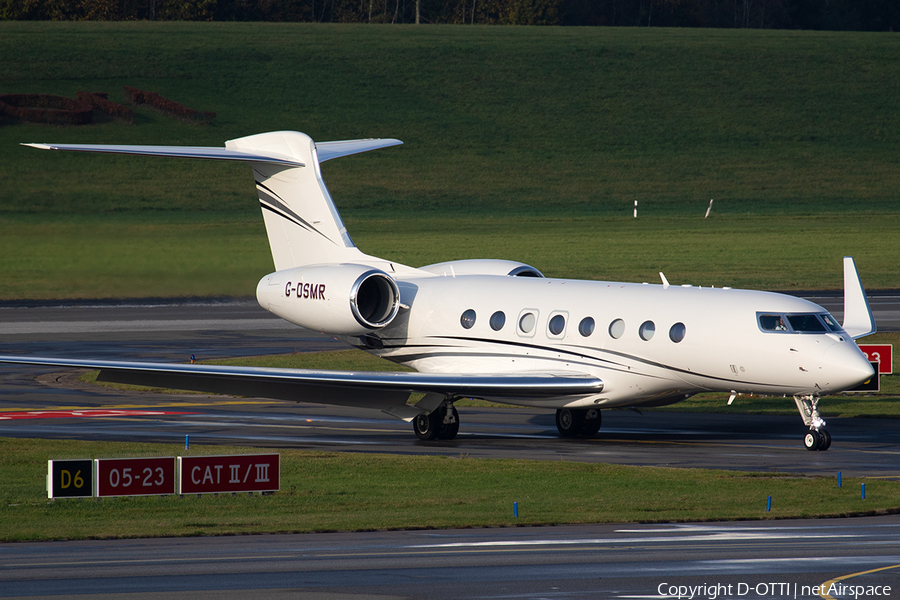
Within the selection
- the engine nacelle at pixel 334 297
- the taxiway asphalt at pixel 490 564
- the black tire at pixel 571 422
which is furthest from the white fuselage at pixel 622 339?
the taxiway asphalt at pixel 490 564

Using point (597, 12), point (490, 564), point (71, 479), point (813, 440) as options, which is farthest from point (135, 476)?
point (597, 12)

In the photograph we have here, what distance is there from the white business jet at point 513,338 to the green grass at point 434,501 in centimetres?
277

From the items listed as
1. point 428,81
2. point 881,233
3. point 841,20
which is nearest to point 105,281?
point 881,233

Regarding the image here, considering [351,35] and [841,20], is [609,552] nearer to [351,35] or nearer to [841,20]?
[351,35]

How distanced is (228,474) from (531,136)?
276ft

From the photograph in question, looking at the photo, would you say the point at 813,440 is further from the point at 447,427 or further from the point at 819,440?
the point at 447,427

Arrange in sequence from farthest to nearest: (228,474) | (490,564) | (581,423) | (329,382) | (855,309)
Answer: (581,423)
(855,309)
(329,382)
(228,474)
(490,564)

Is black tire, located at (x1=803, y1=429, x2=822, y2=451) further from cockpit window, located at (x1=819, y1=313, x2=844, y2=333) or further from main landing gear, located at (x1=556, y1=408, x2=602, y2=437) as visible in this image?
main landing gear, located at (x1=556, y1=408, x2=602, y2=437)

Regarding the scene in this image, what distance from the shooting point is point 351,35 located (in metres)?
119

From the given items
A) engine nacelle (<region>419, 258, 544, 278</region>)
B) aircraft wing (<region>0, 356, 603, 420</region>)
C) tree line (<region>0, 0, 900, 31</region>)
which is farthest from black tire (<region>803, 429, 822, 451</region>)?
tree line (<region>0, 0, 900, 31</region>)

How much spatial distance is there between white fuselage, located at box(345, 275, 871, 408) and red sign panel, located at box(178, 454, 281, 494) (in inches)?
295

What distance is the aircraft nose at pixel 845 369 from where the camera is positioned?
21.8 meters

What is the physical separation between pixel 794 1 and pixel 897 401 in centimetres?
12906

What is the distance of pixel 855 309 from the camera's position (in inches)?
995
